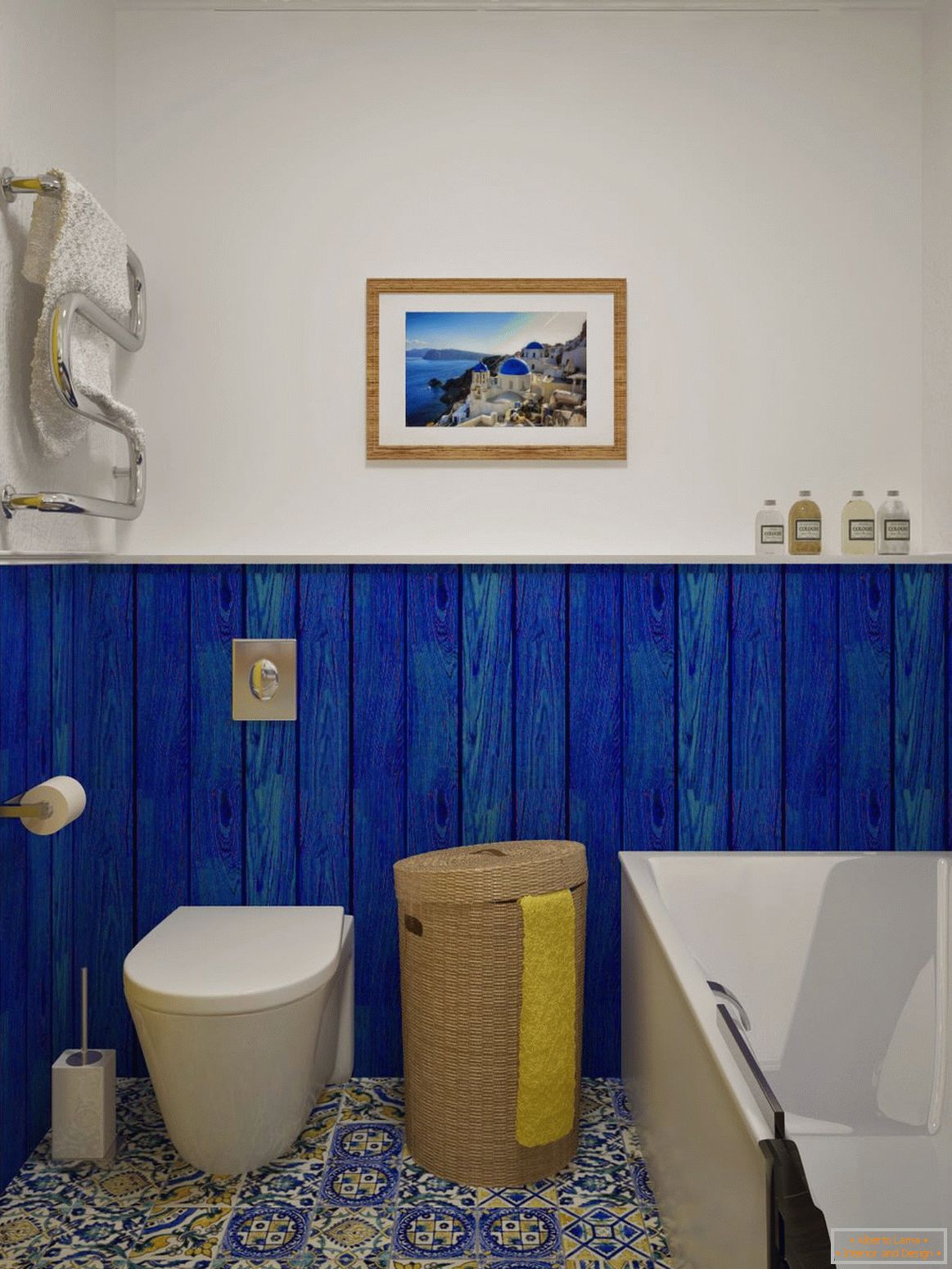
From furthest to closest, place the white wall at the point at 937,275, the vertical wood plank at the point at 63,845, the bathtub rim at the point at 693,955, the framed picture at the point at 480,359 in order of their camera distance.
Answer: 1. the framed picture at the point at 480,359
2. the white wall at the point at 937,275
3. the vertical wood plank at the point at 63,845
4. the bathtub rim at the point at 693,955

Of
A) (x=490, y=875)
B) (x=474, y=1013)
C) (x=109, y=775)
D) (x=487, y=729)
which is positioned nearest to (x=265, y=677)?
(x=109, y=775)

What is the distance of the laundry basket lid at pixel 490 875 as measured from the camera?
1845 millimetres

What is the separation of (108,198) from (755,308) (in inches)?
Result: 62.5

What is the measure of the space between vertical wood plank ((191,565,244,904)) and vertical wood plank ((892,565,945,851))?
5.14 feet

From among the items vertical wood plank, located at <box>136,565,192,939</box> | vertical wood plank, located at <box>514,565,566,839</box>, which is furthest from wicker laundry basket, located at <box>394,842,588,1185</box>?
vertical wood plank, located at <box>136,565,192,939</box>

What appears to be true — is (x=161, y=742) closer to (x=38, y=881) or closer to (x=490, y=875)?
(x=38, y=881)

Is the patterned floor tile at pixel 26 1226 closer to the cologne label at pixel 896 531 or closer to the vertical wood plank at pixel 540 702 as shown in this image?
the vertical wood plank at pixel 540 702

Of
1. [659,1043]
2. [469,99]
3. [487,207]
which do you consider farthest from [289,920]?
[469,99]

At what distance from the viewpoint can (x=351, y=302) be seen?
7.73ft

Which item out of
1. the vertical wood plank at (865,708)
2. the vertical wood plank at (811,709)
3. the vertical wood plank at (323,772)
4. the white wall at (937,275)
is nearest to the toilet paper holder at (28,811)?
the vertical wood plank at (323,772)

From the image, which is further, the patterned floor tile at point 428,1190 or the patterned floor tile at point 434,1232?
the patterned floor tile at point 428,1190

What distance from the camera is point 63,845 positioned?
212 cm

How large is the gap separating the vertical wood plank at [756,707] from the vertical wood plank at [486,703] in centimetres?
54

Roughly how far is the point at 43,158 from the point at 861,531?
1981 mm
